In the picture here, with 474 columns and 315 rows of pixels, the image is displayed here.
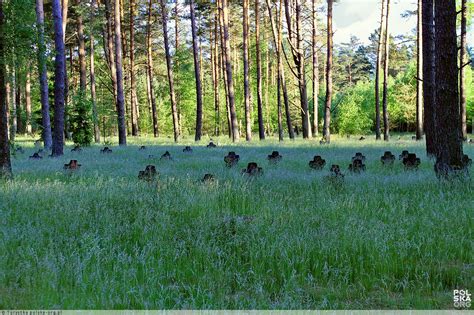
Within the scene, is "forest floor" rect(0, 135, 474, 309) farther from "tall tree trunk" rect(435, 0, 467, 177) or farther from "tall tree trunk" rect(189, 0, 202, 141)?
"tall tree trunk" rect(189, 0, 202, 141)

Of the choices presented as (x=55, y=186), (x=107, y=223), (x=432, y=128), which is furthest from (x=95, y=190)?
(x=432, y=128)

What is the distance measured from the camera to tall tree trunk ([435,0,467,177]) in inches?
260

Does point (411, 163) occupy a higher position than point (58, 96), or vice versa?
point (58, 96)

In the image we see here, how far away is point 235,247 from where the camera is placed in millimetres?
3729

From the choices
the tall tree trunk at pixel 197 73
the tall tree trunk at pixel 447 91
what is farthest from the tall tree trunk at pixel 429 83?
the tall tree trunk at pixel 197 73

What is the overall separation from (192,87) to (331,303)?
4822 centimetres

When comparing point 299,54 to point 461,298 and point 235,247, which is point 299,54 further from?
point 461,298

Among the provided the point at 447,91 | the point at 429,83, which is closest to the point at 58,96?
the point at 429,83

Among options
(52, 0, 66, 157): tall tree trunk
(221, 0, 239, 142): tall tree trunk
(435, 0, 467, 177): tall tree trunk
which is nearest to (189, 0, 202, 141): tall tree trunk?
(221, 0, 239, 142): tall tree trunk

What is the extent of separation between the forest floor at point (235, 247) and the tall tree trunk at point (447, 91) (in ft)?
3.25

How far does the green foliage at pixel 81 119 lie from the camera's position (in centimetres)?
1936

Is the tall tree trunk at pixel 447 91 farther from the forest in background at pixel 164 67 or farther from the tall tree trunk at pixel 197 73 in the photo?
the tall tree trunk at pixel 197 73

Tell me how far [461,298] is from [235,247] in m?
1.88

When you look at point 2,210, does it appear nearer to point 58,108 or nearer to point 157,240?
point 157,240
